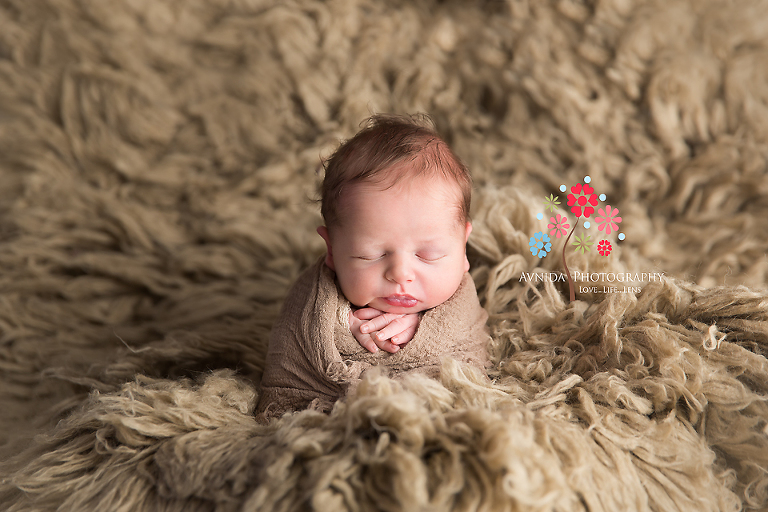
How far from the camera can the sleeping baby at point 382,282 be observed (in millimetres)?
740

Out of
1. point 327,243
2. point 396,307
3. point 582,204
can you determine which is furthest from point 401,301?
point 582,204

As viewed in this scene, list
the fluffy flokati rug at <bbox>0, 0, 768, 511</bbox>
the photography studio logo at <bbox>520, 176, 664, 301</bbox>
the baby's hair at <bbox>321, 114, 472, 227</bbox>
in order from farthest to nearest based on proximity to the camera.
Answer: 1. the photography studio logo at <bbox>520, 176, 664, 301</bbox>
2. the baby's hair at <bbox>321, 114, 472, 227</bbox>
3. the fluffy flokati rug at <bbox>0, 0, 768, 511</bbox>

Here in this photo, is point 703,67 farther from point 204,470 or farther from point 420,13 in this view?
point 204,470

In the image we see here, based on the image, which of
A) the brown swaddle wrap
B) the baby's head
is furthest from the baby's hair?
the brown swaddle wrap

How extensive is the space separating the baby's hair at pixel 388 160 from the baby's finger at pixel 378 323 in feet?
0.43

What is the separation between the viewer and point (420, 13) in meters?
1.24

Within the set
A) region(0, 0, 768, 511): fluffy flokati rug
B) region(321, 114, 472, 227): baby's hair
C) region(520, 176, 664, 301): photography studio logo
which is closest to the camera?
region(0, 0, 768, 511): fluffy flokati rug

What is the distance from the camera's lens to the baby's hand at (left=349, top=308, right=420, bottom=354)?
0.78 m

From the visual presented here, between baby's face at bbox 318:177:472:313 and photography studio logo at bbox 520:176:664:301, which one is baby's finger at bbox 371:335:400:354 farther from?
photography studio logo at bbox 520:176:664:301

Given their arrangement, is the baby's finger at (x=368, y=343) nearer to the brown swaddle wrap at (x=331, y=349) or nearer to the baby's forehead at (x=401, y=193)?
the brown swaddle wrap at (x=331, y=349)

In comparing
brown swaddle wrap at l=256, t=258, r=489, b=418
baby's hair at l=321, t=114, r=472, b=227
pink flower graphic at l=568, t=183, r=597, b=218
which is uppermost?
baby's hair at l=321, t=114, r=472, b=227

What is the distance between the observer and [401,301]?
77cm

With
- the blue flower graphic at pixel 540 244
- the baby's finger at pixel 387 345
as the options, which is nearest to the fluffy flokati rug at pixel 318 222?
the blue flower graphic at pixel 540 244

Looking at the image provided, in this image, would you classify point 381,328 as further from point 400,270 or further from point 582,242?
point 582,242
